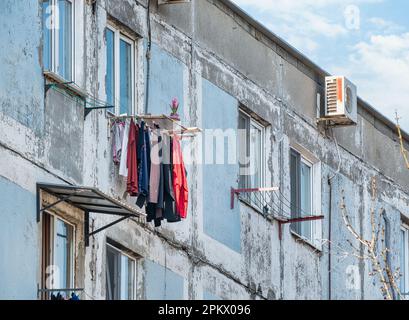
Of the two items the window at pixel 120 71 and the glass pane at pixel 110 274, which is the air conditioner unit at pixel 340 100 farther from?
the glass pane at pixel 110 274

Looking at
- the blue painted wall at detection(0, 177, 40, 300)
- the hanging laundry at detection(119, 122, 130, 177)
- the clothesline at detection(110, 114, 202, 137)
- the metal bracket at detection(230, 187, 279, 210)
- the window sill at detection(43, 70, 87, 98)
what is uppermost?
the window sill at detection(43, 70, 87, 98)

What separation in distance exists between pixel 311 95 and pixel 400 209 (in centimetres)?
398

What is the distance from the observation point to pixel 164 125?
2041 centimetres

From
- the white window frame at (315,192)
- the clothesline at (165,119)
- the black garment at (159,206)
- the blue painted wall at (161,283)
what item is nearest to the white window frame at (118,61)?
the clothesline at (165,119)

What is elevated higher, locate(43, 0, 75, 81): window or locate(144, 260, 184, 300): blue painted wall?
locate(43, 0, 75, 81): window

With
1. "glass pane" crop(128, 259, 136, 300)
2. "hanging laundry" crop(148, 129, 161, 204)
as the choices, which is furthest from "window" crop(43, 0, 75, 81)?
"glass pane" crop(128, 259, 136, 300)

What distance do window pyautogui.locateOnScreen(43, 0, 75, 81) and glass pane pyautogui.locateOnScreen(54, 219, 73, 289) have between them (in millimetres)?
1684

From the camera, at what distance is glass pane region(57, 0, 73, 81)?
19.2 metres

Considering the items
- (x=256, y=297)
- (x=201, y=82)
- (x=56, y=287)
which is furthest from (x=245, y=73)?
(x=56, y=287)

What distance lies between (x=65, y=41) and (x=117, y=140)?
1.35 meters

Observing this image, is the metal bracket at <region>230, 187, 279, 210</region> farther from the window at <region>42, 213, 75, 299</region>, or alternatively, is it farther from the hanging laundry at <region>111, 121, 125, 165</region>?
the window at <region>42, 213, 75, 299</region>

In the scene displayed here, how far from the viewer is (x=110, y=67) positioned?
67.2ft

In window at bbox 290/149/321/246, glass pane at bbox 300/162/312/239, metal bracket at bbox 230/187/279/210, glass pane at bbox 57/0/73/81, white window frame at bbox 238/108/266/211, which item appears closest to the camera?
glass pane at bbox 57/0/73/81

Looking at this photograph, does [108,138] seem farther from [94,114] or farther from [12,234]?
[12,234]
